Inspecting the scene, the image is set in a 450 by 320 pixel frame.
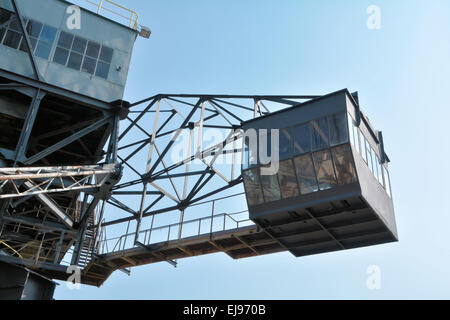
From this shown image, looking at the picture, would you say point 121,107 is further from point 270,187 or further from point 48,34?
point 270,187

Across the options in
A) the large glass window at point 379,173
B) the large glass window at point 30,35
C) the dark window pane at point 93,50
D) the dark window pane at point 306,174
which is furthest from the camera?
the dark window pane at point 93,50

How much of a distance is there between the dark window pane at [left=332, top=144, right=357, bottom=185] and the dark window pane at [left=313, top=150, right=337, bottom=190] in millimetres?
260

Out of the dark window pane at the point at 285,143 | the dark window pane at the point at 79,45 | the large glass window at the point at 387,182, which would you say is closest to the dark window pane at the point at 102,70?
the dark window pane at the point at 79,45

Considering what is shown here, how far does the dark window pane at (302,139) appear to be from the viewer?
864 inches

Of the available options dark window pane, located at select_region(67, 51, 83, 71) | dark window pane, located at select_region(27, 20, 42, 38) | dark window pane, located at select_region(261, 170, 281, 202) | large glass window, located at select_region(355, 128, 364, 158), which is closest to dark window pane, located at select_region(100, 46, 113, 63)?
dark window pane, located at select_region(67, 51, 83, 71)

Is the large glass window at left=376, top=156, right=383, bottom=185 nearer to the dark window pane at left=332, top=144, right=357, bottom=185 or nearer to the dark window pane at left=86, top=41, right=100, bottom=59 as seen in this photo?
the dark window pane at left=332, top=144, right=357, bottom=185

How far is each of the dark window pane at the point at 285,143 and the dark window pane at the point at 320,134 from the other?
1162mm

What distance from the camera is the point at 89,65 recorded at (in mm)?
25953

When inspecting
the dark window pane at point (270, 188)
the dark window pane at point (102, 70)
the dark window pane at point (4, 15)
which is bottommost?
the dark window pane at point (270, 188)

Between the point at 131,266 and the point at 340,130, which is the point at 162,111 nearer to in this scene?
the point at 131,266

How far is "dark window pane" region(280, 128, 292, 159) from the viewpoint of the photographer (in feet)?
73.3

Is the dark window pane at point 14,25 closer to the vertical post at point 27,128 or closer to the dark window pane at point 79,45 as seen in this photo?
the dark window pane at point 79,45

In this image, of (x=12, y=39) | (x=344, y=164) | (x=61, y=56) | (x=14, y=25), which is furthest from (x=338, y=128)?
(x=14, y=25)
